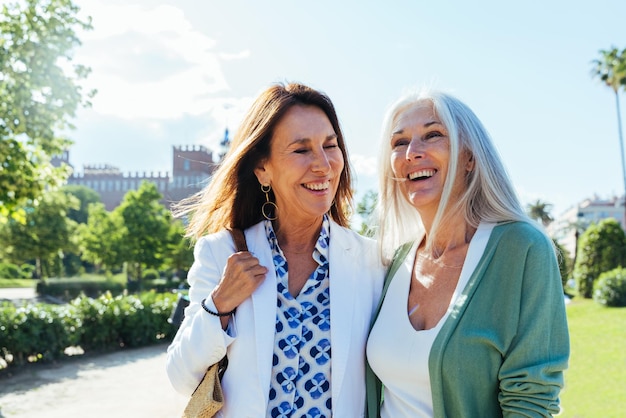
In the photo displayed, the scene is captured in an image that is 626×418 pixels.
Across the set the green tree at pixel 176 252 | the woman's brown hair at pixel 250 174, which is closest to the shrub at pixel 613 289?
the woman's brown hair at pixel 250 174

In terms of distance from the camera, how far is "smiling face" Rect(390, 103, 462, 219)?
2.44 m

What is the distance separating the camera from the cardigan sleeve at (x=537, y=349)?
193cm

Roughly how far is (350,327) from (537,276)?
80 cm

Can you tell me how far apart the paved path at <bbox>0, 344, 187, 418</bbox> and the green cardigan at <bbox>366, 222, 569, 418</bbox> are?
20.6 ft

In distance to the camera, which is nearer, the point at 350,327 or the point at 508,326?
the point at 508,326

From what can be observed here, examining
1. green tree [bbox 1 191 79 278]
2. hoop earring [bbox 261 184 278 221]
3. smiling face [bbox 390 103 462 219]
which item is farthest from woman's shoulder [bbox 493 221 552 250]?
green tree [bbox 1 191 79 278]

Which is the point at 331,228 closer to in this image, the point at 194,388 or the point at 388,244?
the point at 388,244

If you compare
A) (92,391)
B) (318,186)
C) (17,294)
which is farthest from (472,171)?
(17,294)

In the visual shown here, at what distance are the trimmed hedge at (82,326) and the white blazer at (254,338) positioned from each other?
1035cm

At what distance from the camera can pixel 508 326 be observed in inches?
78.5

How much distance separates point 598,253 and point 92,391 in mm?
24147

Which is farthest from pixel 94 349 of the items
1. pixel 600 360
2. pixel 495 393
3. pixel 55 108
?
pixel 495 393

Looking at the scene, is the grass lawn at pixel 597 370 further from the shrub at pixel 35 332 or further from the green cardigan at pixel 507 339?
the shrub at pixel 35 332

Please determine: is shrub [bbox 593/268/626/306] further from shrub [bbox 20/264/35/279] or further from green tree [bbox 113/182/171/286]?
shrub [bbox 20/264/35/279]
